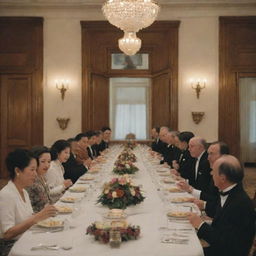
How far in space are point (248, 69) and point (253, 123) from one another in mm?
3800

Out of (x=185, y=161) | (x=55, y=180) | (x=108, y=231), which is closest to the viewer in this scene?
(x=108, y=231)

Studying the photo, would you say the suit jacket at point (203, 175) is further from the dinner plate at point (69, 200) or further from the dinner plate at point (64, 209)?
the dinner plate at point (64, 209)

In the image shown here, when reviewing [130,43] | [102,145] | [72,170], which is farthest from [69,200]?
[102,145]

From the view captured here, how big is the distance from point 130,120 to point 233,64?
5313 mm

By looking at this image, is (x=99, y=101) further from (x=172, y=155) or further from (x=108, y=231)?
(x=108, y=231)

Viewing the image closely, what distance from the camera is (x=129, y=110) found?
1552 centimetres

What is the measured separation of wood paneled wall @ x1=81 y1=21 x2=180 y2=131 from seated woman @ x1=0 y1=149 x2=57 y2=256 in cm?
808

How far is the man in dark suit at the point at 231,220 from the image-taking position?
276 centimetres

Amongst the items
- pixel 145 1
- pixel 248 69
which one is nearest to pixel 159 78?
pixel 248 69

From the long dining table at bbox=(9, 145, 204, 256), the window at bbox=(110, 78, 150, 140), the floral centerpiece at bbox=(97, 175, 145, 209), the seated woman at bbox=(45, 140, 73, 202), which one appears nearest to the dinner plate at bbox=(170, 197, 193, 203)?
the long dining table at bbox=(9, 145, 204, 256)

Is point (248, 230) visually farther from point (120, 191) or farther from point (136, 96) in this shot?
point (136, 96)

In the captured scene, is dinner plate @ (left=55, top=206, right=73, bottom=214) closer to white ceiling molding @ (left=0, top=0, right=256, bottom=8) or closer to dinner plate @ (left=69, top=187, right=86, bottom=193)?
dinner plate @ (left=69, top=187, right=86, bottom=193)

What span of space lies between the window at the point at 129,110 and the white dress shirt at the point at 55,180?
10.1m

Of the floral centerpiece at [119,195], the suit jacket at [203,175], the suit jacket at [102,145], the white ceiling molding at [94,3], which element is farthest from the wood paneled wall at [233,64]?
the floral centerpiece at [119,195]
